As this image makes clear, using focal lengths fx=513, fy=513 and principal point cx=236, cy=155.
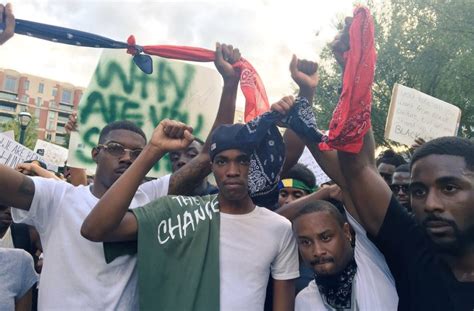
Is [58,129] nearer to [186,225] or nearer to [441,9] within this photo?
[441,9]

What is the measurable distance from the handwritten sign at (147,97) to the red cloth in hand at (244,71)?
107cm

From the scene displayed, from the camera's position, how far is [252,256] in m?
2.35

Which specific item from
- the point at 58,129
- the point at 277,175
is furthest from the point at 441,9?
the point at 58,129

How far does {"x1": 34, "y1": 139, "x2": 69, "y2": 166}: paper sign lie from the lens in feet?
29.6

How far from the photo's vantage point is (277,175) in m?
2.64

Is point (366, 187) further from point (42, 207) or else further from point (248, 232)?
point (42, 207)

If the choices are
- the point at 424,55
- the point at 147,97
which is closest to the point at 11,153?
the point at 147,97

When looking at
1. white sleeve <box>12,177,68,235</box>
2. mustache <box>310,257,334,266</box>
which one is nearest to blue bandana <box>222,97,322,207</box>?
mustache <box>310,257,334,266</box>

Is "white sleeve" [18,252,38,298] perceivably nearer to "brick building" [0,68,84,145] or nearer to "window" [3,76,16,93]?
"brick building" [0,68,84,145]

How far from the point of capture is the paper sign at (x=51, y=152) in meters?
9.02

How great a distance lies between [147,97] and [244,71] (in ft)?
5.05

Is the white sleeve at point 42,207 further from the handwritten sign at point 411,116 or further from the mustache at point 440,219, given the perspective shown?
the handwritten sign at point 411,116

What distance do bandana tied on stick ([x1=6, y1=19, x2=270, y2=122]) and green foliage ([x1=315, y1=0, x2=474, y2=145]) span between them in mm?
11840

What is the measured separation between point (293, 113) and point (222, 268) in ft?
2.64
